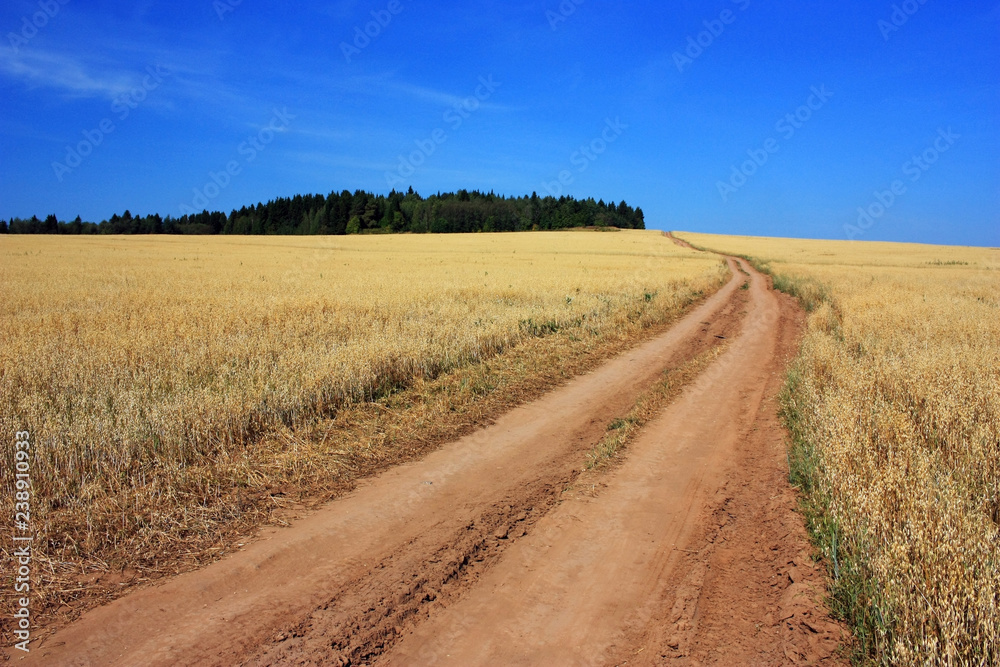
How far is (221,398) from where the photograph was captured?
6867 millimetres

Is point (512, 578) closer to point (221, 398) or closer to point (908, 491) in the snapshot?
point (908, 491)

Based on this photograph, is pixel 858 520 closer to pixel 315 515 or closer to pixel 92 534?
pixel 315 515

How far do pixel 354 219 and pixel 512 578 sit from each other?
115m

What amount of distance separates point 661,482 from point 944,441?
3.01m

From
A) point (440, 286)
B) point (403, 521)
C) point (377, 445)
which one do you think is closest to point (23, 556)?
point (403, 521)

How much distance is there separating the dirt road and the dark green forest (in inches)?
4339

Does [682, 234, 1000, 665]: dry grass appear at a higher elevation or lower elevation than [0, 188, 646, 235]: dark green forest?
lower

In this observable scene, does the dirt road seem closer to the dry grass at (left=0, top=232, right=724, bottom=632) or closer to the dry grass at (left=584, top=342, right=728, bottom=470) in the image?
the dry grass at (left=584, top=342, right=728, bottom=470)

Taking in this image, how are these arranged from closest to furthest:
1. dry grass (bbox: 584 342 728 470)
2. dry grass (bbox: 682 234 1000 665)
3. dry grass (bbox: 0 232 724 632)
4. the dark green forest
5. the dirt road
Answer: dry grass (bbox: 682 234 1000 665) → the dirt road → dry grass (bbox: 0 232 724 632) → dry grass (bbox: 584 342 728 470) → the dark green forest

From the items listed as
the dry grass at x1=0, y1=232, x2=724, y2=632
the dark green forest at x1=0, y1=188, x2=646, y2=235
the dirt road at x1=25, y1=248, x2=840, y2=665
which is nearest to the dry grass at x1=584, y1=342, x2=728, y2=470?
the dirt road at x1=25, y1=248, x2=840, y2=665

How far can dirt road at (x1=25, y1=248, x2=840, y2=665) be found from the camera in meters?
3.34

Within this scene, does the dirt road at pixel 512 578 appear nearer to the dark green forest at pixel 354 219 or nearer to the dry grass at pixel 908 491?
the dry grass at pixel 908 491

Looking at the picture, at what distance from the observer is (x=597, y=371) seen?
10.5 metres

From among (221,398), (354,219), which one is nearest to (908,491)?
(221,398)
